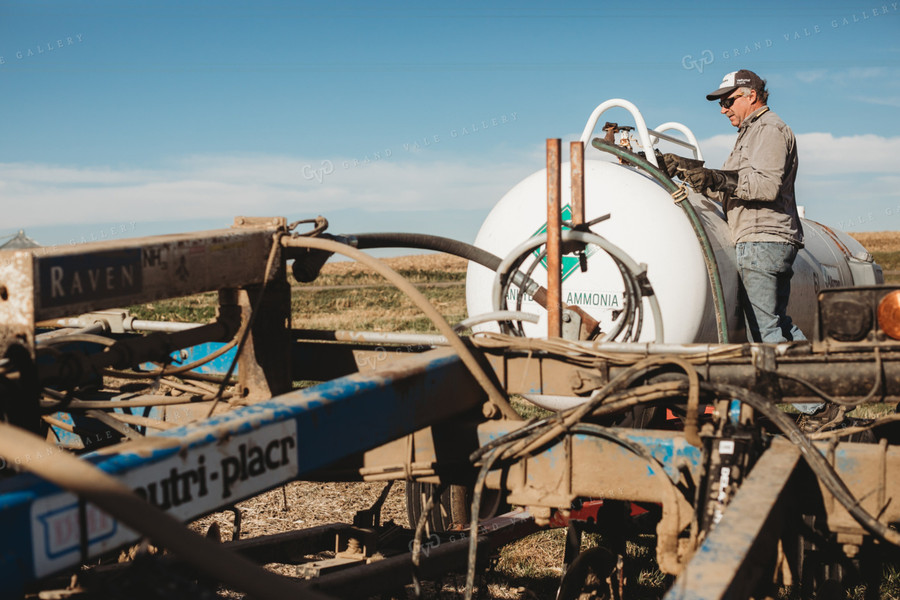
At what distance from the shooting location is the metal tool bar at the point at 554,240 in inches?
124

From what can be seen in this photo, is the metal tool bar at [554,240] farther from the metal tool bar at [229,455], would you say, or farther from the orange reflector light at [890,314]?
the orange reflector light at [890,314]

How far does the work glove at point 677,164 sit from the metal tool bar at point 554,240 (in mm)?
1668

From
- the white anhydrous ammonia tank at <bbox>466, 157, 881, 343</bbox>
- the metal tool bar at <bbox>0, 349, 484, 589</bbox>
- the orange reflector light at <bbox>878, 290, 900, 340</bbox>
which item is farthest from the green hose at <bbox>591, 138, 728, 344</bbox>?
the metal tool bar at <bbox>0, 349, 484, 589</bbox>

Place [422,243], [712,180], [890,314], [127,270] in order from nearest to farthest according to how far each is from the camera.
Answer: [127,270] → [890,314] → [422,243] → [712,180]

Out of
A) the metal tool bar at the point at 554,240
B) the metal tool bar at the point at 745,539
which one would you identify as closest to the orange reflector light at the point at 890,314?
the metal tool bar at the point at 745,539

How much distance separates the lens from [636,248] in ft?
14.5

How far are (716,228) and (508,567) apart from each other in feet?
7.39

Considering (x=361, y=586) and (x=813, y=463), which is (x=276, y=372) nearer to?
(x=361, y=586)

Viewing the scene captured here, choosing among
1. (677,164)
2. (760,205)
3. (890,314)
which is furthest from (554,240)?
(760,205)

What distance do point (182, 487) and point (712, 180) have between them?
140 inches

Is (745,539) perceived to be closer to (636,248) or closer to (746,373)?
(746,373)

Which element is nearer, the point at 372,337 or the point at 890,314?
the point at 890,314

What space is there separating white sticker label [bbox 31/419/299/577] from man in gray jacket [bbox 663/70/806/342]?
10.6 ft

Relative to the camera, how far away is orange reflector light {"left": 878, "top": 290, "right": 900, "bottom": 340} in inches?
98.4
